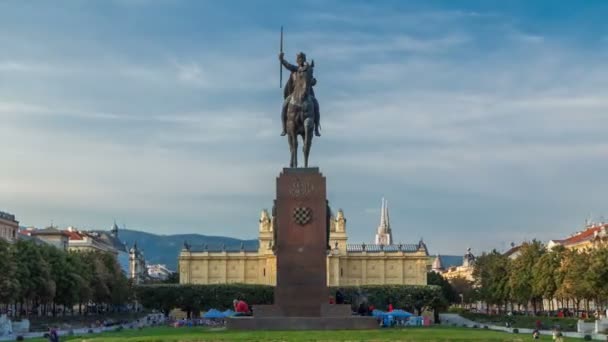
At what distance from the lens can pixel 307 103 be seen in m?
38.5

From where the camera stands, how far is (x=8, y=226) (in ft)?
443

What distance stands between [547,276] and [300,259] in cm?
7828

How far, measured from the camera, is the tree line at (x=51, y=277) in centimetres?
8275

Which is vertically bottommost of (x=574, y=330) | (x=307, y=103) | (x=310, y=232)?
(x=574, y=330)

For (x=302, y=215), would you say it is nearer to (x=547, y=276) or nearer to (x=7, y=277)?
(x=7, y=277)

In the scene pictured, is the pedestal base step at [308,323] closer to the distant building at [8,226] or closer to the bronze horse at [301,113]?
the bronze horse at [301,113]

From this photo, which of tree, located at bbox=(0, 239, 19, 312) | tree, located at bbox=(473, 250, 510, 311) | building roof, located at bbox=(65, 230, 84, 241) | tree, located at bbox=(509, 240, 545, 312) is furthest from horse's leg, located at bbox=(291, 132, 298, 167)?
building roof, located at bbox=(65, 230, 84, 241)

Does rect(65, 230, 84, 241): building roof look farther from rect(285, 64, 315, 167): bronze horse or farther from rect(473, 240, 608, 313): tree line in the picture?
rect(285, 64, 315, 167): bronze horse

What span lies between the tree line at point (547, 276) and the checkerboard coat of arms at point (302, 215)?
202 feet

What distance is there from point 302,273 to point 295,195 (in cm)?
319

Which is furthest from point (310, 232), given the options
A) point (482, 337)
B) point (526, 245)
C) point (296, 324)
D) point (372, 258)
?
point (372, 258)

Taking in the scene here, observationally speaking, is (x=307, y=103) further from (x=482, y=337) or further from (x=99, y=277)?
(x=99, y=277)

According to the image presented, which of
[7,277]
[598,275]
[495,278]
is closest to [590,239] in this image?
[495,278]

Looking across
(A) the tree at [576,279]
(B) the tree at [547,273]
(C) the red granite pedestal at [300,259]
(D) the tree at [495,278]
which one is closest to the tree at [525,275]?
(B) the tree at [547,273]
